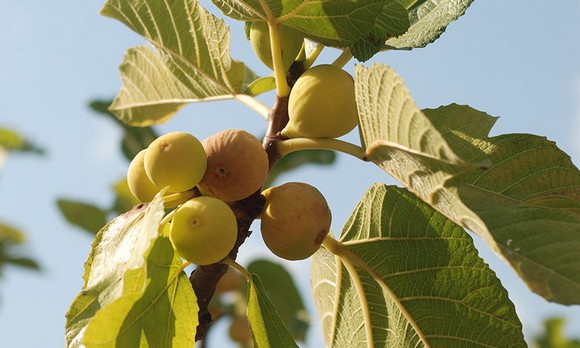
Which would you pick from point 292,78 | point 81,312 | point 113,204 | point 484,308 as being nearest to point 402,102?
point 292,78

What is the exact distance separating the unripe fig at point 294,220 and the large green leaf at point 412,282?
0.20 metres

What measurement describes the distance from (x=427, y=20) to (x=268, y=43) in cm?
38

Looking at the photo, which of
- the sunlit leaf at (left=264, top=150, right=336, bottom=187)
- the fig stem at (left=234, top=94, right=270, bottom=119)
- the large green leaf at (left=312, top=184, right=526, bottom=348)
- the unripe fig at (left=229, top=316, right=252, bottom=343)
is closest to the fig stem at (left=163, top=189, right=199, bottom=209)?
the fig stem at (left=234, top=94, right=270, bottom=119)

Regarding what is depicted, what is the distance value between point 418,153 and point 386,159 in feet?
0.52

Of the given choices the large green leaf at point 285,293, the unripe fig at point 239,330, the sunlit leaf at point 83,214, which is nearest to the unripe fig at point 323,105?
the large green leaf at point 285,293

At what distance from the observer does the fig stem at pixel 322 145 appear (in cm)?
136

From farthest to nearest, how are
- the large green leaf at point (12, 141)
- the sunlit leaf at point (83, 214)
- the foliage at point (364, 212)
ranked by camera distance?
the large green leaf at point (12, 141), the sunlit leaf at point (83, 214), the foliage at point (364, 212)

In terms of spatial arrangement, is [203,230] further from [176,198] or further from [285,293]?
[285,293]

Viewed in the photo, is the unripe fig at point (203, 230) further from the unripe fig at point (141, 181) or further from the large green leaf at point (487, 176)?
the large green leaf at point (487, 176)

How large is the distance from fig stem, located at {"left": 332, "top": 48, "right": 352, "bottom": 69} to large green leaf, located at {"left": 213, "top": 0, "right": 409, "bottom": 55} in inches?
1.1

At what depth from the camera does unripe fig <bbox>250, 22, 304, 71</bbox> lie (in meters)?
1.50

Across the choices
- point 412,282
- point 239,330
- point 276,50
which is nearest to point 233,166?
point 276,50

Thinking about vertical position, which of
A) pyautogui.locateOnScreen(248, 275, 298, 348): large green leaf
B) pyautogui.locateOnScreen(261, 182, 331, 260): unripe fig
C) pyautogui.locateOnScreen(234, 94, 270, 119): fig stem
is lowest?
pyautogui.locateOnScreen(248, 275, 298, 348): large green leaf

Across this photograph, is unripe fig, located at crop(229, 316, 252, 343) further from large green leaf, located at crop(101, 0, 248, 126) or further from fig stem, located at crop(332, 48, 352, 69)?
fig stem, located at crop(332, 48, 352, 69)
